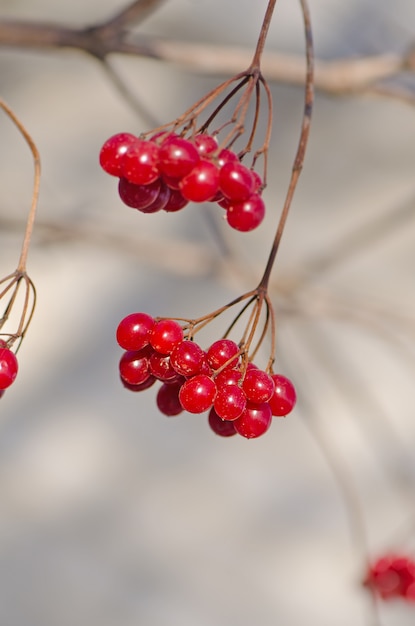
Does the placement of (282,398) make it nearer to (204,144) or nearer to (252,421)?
(252,421)

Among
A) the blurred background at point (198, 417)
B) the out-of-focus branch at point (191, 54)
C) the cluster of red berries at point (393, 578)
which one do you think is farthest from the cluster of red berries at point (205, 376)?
the blurred background at point (198, 417)

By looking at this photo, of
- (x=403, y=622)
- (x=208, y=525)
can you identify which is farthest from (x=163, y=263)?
(x=403, y=622)

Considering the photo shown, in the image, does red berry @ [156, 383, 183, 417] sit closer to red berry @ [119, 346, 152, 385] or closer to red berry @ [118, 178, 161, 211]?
red berry @ [119, 346, 152, 385]

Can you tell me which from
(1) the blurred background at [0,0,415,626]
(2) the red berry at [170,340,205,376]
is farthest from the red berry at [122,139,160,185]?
(1) the blurred background at [0,0,415,626]

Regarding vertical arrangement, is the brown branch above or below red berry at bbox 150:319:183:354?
above

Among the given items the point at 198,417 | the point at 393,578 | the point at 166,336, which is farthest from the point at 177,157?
the point at 198,417

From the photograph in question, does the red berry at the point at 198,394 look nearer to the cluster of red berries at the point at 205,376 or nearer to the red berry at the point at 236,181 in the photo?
the cluster of red berries at the point at 205,376
